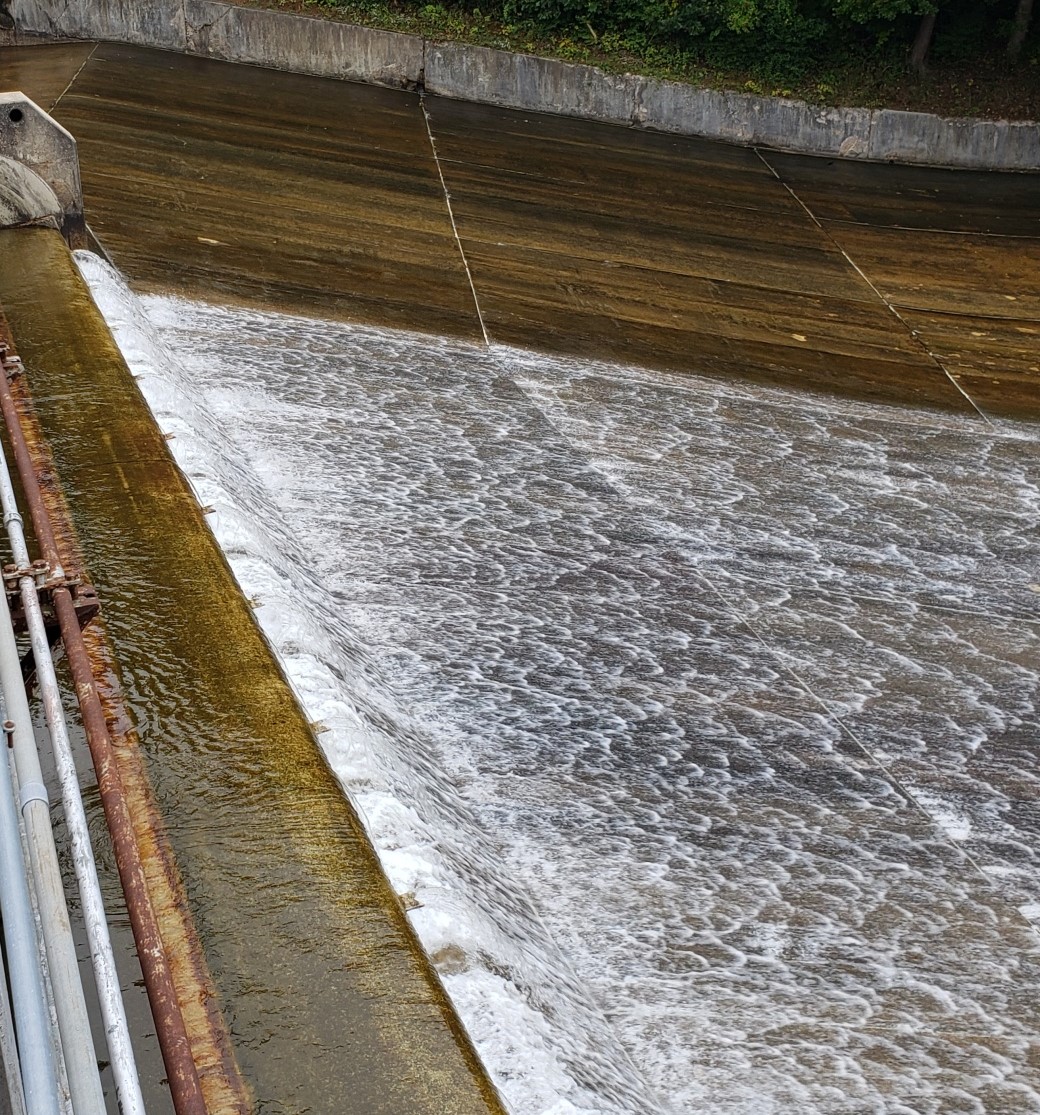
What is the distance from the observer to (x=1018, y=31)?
13383 mm

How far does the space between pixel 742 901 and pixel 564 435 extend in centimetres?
374

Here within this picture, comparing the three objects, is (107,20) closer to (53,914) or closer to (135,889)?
(135,889)

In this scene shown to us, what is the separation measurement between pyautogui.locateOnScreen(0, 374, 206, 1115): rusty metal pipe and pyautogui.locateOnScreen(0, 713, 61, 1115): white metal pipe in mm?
446

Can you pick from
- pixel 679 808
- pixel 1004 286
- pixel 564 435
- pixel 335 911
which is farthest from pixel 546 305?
pixel 335 911

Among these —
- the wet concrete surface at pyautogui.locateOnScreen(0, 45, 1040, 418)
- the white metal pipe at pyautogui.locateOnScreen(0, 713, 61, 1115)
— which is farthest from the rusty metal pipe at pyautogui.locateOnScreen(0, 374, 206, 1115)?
the wet concrete surface at pyautogui.locateOnScreen(0, 45, 1040, 418)

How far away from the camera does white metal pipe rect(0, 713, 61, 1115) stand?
1794 millimetres

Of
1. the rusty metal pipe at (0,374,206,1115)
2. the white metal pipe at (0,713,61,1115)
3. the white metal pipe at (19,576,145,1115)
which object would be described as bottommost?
the rusty metal pipe at (0,374,206,1115)

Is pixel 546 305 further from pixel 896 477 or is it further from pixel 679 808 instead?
pixel 679 808

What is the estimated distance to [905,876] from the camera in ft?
14.7

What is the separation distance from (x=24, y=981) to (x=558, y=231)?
9.17 m

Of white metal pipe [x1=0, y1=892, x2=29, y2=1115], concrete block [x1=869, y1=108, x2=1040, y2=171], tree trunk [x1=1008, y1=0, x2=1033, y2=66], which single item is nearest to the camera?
white metal pipe [x1=0, y1=892, x2=29, y2=1115]

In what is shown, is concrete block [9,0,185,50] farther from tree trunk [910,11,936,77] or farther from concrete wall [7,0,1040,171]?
tree trunk [910,11,936,77]

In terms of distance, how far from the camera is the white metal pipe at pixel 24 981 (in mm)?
1794

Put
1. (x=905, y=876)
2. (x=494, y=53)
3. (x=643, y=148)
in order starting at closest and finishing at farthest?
(x=905, y=876), (x=643, y=148), (x=494, y=53)
